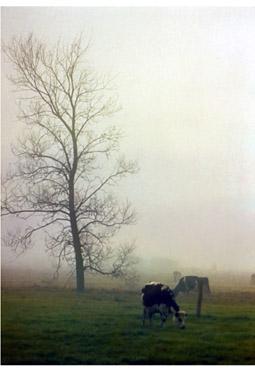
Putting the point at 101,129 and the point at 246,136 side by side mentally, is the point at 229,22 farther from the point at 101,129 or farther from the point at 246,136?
the point at 101,129

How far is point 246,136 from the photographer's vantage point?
3529 mm

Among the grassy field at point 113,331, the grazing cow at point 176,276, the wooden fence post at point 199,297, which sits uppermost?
the grazing cow at point 176,276

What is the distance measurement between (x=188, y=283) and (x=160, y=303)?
195mm

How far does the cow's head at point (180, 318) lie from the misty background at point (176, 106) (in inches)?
16.7

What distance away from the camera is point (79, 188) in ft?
11.6

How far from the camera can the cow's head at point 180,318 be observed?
11.2ft

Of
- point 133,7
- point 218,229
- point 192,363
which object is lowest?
point 192,363

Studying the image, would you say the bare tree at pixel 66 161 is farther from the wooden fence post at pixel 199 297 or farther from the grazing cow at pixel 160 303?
the wooden fence post at pixel 199 297

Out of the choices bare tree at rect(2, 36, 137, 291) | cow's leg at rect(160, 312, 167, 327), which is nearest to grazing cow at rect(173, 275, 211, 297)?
cow's leg at rect(160, 312, 167, 327)

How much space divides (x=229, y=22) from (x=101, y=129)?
0.97m

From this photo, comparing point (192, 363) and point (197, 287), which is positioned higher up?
point (197, 287)

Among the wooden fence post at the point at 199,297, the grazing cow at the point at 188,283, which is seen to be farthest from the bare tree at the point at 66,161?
the wooden fence post at the point at 199,297

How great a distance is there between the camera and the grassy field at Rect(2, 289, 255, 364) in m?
3.37

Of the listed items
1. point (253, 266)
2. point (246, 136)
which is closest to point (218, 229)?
point (253, 266)
